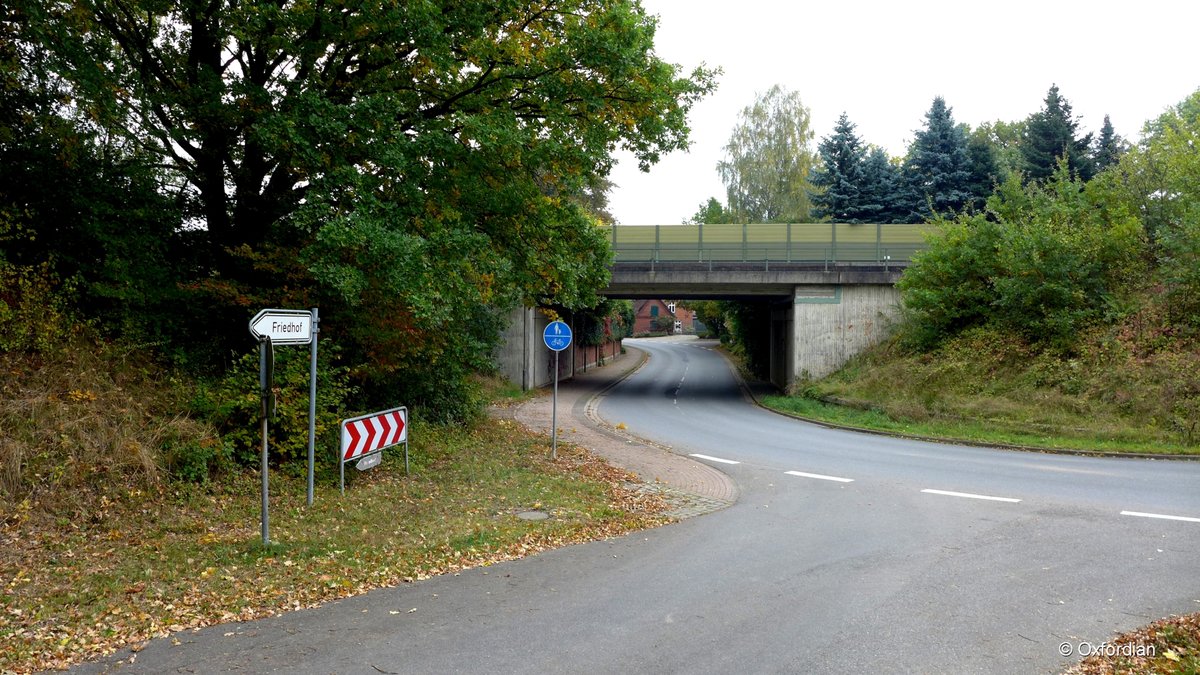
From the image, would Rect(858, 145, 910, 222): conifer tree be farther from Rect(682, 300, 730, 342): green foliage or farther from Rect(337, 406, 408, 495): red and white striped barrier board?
Rect(337, 406, 408, 495): red and white striped barrier board

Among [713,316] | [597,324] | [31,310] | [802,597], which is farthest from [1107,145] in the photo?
[31,310]

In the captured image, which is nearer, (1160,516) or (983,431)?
(1160,516)

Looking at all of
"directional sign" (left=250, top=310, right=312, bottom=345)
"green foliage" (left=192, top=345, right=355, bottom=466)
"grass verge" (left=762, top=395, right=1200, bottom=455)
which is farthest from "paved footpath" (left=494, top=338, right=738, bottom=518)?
"grass verge" (left=762, top=395, right=1200, bottom=455)

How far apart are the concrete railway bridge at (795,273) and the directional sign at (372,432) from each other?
1671cm

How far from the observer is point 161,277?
35.1ft

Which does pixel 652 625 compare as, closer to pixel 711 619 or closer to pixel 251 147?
pixel 711 619

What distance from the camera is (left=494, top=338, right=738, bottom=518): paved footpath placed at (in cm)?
1082

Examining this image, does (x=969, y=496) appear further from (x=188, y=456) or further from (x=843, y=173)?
(x=843, y=173)

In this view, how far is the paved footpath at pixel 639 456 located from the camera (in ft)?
35.5

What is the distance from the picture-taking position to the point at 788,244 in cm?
2816

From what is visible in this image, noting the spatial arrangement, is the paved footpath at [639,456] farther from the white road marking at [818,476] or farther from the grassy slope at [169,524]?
the white road marking at [818,476]

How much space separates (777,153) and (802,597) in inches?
1740

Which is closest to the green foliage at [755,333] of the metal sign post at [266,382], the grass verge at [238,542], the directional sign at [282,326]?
the grass verge at [238,542]

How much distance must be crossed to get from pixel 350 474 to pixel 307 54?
6.22 meters
